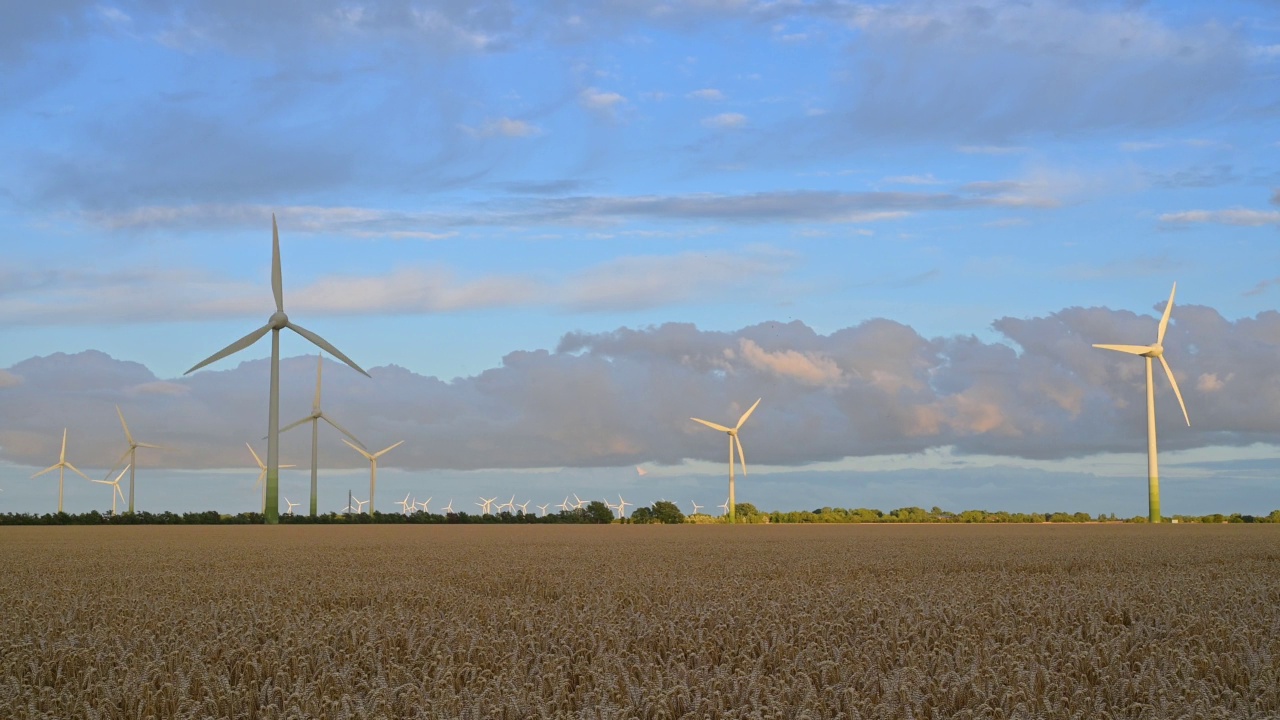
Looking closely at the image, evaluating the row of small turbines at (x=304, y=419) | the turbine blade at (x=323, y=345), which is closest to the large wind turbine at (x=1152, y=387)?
the row of small turbines at (x=304, y=419)

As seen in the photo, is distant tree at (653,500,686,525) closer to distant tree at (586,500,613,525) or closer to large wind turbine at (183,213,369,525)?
distant tree at (586,500,613,525)

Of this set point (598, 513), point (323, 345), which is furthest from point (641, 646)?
point (598, 513)

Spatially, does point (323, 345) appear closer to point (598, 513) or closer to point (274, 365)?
point (274, 365)

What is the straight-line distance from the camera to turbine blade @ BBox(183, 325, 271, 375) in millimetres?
66669

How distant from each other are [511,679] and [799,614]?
4.78 m

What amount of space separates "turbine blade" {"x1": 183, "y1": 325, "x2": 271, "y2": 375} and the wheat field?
47701 mm

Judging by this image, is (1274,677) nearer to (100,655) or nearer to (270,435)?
(100,655)

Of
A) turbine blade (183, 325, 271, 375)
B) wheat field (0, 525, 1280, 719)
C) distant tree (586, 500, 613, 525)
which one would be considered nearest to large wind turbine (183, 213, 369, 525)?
turbine blade (183, 325, 271, 375)

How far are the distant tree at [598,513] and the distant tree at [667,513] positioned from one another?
6233 millimetres

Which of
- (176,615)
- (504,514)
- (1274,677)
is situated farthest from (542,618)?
(504,514)

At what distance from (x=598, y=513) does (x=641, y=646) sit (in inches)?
3459

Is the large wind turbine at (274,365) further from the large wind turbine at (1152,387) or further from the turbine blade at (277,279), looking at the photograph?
the large wind turbine at (1152,387)

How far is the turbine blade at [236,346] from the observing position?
6667 cm

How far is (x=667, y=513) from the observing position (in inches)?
4104
